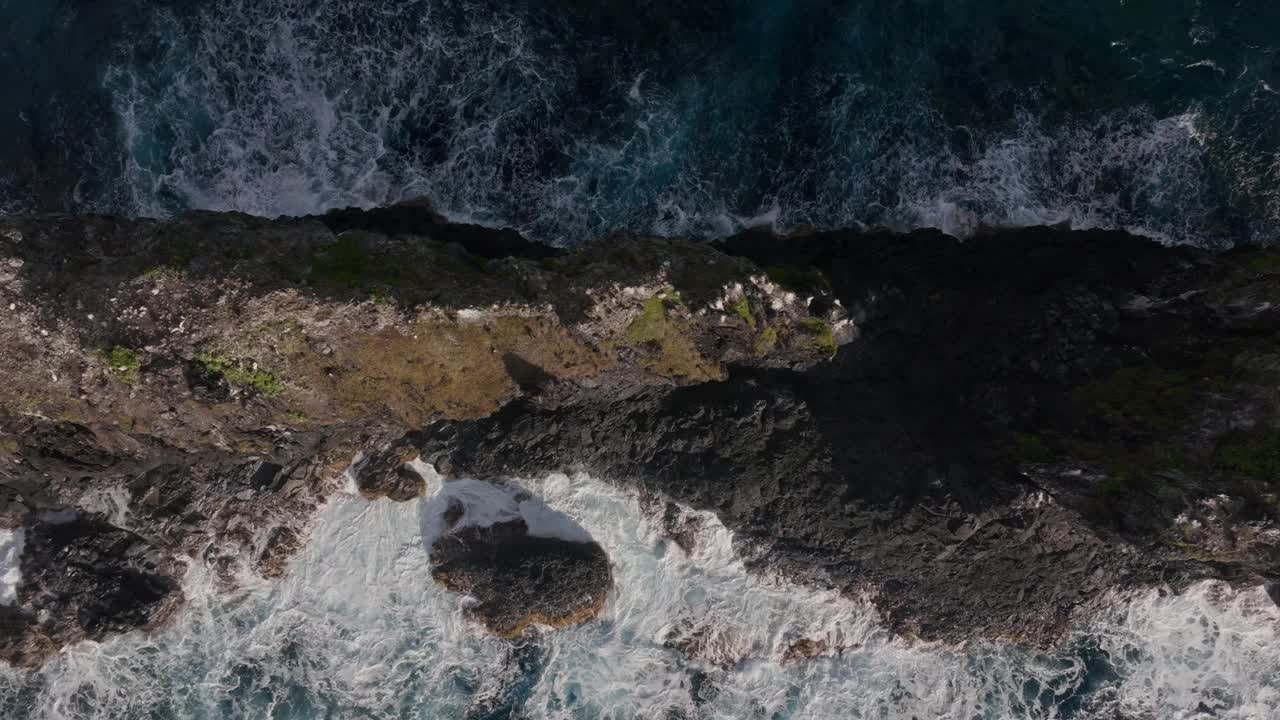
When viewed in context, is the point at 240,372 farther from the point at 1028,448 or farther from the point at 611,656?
the point at 1028,448

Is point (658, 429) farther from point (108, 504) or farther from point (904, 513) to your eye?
point (108, 504)

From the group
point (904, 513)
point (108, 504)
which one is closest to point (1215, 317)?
point (904, 513)

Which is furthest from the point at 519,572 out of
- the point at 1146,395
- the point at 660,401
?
the point at 1146,395

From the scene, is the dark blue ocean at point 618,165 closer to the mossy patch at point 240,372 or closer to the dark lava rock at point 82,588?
the dark lava rock at point 82,588

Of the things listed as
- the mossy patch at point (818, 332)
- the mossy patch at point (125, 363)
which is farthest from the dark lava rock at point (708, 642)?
the mossy patch at point (125, 363)

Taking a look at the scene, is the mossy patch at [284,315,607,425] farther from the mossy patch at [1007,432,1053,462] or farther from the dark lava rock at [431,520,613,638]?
the mossy patch at [1007,432,1053,462]
